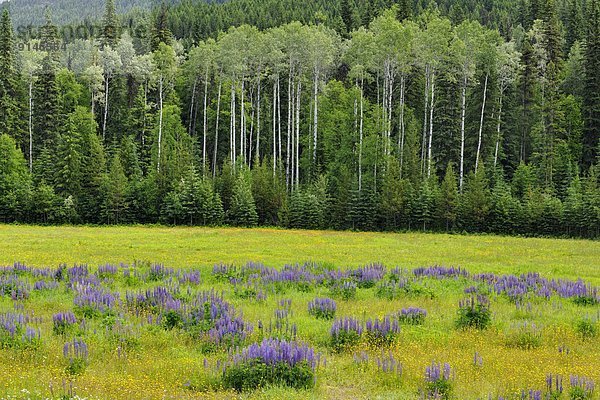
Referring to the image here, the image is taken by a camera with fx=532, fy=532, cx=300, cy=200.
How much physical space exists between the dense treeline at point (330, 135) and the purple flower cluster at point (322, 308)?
40.8m

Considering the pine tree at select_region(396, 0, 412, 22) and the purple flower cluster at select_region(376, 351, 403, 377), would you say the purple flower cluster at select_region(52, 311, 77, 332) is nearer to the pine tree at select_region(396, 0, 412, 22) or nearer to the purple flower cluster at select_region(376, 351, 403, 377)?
the purple flower cluster at select_region(376, 351, 403, 377)

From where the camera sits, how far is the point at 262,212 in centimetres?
5794

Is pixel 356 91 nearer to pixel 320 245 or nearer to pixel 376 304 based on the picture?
pixel 320 245

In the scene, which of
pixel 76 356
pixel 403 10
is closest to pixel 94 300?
pixel 76 356

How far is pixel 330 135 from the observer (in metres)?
64.9

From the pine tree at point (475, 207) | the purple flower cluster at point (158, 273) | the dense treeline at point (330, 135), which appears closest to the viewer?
the purple flower cluster at point (158, 273)

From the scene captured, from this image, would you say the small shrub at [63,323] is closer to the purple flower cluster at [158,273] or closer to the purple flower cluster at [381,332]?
the purple flower cluster at [381,332]

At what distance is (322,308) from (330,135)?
53004 millimetres

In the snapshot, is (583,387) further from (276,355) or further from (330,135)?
(330,135)

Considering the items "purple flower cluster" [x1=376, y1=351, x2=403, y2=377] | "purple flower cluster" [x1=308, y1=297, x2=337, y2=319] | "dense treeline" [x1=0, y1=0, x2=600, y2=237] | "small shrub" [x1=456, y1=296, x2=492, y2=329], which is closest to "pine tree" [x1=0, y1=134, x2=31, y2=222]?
"dense treeline" [x1=0, y1=0, x2=600, y2=237]

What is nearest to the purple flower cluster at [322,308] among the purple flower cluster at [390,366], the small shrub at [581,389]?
the purple flower cluster at [390,366]

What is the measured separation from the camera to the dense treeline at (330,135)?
54938 millimetres

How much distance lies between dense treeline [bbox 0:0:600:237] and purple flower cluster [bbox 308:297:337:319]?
40.8 meters

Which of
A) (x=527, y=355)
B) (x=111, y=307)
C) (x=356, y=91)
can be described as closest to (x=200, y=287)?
(x=111, y=307)
